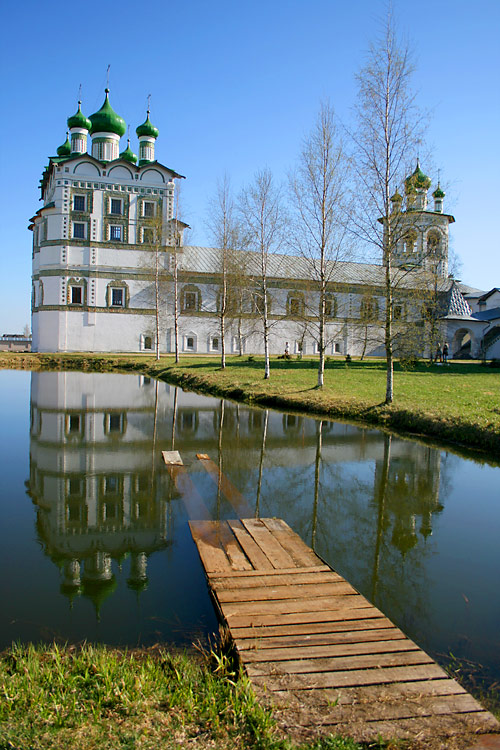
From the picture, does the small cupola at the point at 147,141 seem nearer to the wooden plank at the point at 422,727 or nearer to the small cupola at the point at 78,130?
the small cupola at the point at 78,130

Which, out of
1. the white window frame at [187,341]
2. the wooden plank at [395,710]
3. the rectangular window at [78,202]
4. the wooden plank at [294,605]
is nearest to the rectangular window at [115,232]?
the rectangular window at [78,202]

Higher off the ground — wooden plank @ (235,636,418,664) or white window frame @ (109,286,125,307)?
white window frame @ (109,286,125,307)

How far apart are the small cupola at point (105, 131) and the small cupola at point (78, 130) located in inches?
32.8

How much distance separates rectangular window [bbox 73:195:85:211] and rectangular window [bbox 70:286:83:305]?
20.4 feet

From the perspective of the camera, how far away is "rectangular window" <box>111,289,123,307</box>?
46.3 meters

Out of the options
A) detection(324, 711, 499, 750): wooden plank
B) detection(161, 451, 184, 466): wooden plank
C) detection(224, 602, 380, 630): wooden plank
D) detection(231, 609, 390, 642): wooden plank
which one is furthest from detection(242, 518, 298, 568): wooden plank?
detection(161, 451, 184, 466): wooden plank

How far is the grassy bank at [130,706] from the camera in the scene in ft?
10.3

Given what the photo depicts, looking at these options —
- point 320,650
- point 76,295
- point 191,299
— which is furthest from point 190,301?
point 320,650

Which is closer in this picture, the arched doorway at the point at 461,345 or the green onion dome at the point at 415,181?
the green onion dome at the point at 415,181

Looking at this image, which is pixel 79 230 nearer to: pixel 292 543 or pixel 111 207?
pixel 111 207

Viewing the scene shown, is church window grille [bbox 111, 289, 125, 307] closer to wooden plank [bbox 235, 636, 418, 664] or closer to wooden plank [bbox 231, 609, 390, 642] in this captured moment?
wooden plank [bbox 231, 609, 390, 642]

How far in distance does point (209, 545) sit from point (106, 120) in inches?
1849

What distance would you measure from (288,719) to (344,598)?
1788 millimetres

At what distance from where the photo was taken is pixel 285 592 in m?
5.08
